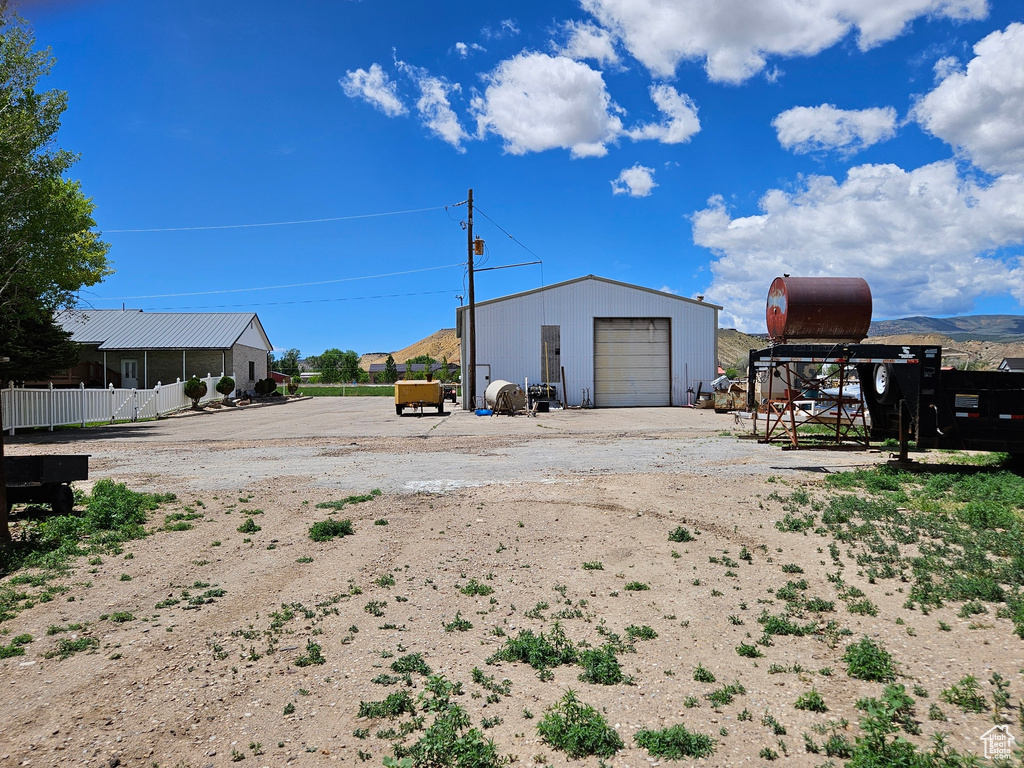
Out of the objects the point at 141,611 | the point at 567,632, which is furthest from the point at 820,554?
the point at 141,611

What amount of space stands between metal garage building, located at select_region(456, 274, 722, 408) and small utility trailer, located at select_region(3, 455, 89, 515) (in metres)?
26.0

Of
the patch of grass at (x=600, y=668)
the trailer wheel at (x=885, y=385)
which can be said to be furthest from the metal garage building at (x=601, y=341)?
the patch of grass at (x=600, y=668)

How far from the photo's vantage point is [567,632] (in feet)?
15.3

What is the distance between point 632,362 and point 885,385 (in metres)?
24.0

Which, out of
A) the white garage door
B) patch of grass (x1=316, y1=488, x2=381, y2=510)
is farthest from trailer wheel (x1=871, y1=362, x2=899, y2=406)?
the white garage door

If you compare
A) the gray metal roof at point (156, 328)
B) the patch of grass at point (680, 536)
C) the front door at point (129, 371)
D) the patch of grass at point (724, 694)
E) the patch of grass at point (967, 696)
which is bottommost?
the patch of grass at point (724, 694)

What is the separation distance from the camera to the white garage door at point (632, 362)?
116ft

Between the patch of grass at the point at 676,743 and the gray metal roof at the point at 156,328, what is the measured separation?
4370cm

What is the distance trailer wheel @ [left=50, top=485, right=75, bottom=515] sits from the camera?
8.07 metres

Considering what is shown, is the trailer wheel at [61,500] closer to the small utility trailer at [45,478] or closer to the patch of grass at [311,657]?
the small utility trailer at [45,478]

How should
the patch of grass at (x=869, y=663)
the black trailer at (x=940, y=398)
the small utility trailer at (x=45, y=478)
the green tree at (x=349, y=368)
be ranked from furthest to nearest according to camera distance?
1. the green tree at (x=349, y=368)
2. the black trailer at (x=940, y=398)
3. the small utility trailer at (x=45, y=478)
4. the patch of grass at (x=869, y=663)

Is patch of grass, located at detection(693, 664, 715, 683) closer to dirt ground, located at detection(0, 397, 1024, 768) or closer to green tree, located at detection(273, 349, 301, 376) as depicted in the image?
dirt ground, located at detection(0, 397, 1024, 768)

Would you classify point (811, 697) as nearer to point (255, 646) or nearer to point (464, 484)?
point (255, 646)

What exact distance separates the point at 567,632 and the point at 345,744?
1884 mm
